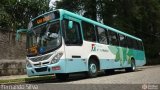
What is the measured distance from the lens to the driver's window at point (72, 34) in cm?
1491

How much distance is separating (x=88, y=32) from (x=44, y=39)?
2991 mm

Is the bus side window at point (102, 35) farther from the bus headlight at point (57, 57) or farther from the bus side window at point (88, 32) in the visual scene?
the bus headlight at point (57, 57)

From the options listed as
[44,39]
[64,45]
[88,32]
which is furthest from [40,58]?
[88,32]

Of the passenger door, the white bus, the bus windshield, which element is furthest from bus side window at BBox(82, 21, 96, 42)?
the bus windshield

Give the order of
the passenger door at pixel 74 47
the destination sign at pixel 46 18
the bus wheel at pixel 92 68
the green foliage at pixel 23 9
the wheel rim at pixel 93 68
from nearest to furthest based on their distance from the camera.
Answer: the passenger door at pixel 74 47 < the destination sign at pixel 46 18 < the bus wheel at pixel 92 68 < the wheel rim at pixel 93 68 < the green foliage at pixel 23 9

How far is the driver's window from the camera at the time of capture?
1491cm

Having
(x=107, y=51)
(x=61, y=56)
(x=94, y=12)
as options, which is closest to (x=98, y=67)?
(x=107, y=51)

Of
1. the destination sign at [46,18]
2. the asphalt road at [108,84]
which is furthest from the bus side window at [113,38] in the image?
the destination sign at [46,18]

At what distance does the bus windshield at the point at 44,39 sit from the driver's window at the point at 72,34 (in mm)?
376

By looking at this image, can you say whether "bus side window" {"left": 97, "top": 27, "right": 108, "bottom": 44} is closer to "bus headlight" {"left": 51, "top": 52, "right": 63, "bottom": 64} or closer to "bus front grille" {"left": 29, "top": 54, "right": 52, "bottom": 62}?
"bus headlight" {"left": 51, "top": 52, "right": 63, "bottom": 64}

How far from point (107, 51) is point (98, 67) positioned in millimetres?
1838

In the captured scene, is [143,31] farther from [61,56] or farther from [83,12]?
[61,56]

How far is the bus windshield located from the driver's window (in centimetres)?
38

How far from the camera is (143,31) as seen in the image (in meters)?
45.0
